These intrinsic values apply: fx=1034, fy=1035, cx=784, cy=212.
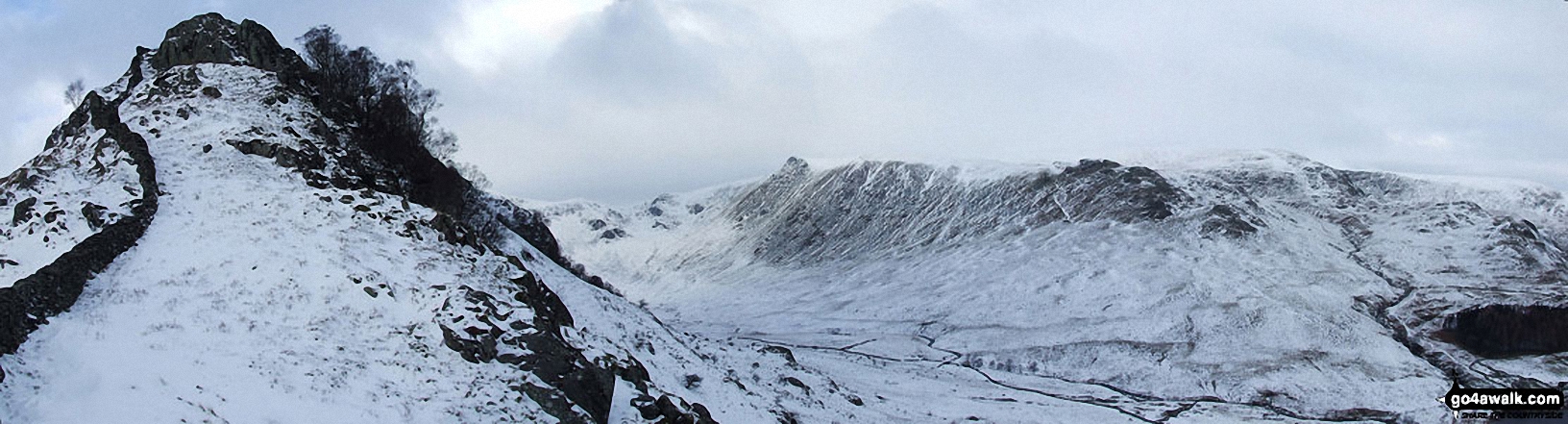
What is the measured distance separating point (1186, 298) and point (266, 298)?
11613cm

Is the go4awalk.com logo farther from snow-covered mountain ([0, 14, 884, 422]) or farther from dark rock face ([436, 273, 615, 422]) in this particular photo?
dark rock face ([436, 273, 615, 422])

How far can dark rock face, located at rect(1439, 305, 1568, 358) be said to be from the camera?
115312mm

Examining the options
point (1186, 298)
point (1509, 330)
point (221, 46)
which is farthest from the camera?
point (1186, 298)

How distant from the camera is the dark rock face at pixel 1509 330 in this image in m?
115

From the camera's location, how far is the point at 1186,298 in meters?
128

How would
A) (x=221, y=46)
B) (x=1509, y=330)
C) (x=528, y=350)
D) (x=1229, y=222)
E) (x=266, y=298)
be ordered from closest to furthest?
1. (x=266, y=298)
2. (x=528, y=350)
3. (x=221, y=46)
4. (x=1509, y=330)
5. (x=1229, y=222)

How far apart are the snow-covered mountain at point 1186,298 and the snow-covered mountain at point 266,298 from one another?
4008 cm

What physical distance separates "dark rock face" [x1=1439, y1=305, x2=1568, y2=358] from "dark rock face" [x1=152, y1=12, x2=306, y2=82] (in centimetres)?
12041

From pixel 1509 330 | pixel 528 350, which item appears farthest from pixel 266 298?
pixel 1509 330

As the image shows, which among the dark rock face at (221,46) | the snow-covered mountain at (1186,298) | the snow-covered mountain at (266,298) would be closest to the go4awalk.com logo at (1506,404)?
the snow-covered mountain at (1186,298)

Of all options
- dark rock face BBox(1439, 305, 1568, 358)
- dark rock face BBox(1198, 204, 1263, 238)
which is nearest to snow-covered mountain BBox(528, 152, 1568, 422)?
dark rock face BBox(1439, 305, 1568, 358)

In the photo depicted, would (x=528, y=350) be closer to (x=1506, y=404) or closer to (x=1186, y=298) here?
(x=1506, y=404)

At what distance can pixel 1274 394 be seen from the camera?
324 ft

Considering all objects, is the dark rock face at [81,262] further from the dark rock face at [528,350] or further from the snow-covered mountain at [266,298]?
the dark rock face at [528,350]
